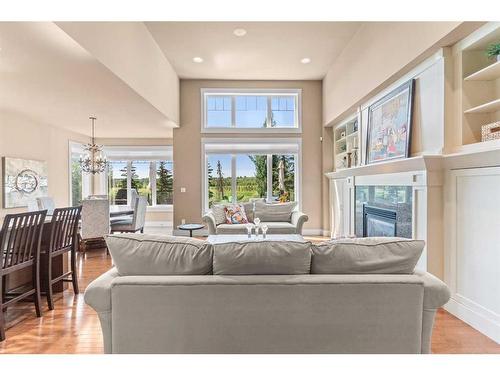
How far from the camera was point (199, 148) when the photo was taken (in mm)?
6750

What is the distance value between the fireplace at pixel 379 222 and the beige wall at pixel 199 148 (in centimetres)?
224

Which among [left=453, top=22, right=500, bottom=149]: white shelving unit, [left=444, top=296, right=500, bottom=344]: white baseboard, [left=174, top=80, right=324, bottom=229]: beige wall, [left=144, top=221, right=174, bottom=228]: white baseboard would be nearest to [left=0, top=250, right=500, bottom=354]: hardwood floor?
[left=444, top=296, right=500, bottom=344]: white baseboard

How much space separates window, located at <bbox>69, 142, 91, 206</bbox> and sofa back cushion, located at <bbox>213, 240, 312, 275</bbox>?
22.0ft

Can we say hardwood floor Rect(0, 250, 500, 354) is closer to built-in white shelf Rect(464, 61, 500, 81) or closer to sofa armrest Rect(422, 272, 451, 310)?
sofa armrest Rect(422, 272, 451, 310)

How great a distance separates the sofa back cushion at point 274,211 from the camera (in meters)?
5.52

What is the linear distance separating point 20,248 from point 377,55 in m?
4.62

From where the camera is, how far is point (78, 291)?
3.33m

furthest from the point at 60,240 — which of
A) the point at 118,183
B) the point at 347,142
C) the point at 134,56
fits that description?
the point at 118,183

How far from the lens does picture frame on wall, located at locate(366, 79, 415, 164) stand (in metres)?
3.43

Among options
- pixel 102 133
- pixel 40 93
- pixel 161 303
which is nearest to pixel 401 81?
pixel 161 303

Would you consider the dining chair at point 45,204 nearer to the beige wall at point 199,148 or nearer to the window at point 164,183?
the beige wall at point 199,148

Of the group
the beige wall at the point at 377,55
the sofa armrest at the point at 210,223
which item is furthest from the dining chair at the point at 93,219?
the beige wall at the point at 377,55
